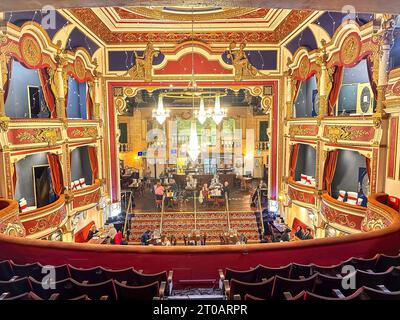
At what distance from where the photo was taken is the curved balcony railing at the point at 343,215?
6.52 m

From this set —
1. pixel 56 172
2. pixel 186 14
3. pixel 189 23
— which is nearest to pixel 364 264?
pixel 56 172

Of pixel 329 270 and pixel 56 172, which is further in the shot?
pixel 56 172

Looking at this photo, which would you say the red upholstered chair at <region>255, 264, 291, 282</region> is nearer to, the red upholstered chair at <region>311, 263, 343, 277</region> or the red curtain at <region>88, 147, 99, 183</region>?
the red upholstered chair at <region>311, 263, 343, 277</region>

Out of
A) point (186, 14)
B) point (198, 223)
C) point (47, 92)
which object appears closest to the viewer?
point (47, 92)

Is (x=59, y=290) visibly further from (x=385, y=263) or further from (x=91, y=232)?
(x=91, y=232)

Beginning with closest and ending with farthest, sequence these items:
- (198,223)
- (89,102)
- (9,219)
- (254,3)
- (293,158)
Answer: (254,3) → (9,219) → (89,102) → (293,158) → (198,223)

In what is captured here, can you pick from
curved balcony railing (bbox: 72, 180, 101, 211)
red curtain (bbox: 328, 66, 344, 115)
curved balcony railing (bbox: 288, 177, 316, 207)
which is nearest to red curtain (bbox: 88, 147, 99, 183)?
curved balcony railing (bbox: 72, 180, 101, 211)

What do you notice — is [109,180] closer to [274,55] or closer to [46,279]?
[274,55]

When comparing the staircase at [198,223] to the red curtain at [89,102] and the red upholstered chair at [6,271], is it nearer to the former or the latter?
the red curtain at [89,102]

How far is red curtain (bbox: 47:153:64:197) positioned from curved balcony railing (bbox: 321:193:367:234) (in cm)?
705

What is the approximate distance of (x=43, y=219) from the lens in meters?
6.93

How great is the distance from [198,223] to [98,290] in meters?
7.73

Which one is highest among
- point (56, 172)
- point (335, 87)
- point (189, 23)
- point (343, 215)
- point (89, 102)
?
point (189, 23)

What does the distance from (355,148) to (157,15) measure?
6.60 m
